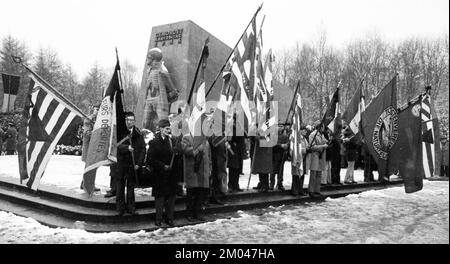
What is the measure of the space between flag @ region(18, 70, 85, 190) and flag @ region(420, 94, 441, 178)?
25.5 feet

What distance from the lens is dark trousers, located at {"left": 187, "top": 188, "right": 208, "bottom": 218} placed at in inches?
297

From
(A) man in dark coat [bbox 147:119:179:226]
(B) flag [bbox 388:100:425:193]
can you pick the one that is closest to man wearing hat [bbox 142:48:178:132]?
(A) man in dark coat [bbox 147:119:179:226]

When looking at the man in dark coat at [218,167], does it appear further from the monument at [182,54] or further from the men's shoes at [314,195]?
the men's shoes at [314,195]

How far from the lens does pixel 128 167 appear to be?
6.86 meters

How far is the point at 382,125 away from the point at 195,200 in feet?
16.2

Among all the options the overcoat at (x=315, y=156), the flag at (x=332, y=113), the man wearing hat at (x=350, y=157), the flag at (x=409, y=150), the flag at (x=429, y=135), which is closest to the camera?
the flag at (x=409, y=150)

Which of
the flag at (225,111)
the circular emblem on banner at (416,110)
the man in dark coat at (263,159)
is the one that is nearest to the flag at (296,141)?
the man in dark coat at (263,159)

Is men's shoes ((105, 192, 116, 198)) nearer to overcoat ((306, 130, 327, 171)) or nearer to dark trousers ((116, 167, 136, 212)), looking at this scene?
dark trousers ((116, 167, 136, 212))

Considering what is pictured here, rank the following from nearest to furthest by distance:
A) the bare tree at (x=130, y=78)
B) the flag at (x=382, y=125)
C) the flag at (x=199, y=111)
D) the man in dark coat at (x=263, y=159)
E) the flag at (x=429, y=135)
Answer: the flag at (x=199, y=111), the flag at (x=382, y=125), the flag at (x=429, y=135), the man in dark coat at (x=263, y=159), the bare tree at (x=130, y=78)

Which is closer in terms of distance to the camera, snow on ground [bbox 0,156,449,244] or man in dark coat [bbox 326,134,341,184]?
snow on ground [bbox 0,156,449,244]

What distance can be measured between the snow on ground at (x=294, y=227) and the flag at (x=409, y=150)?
84cm

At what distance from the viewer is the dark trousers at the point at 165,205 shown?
6.80m

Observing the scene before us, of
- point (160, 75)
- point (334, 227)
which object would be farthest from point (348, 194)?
point (160, 75)

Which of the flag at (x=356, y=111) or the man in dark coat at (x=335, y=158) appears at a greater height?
the flag at (x=356, y=111)
